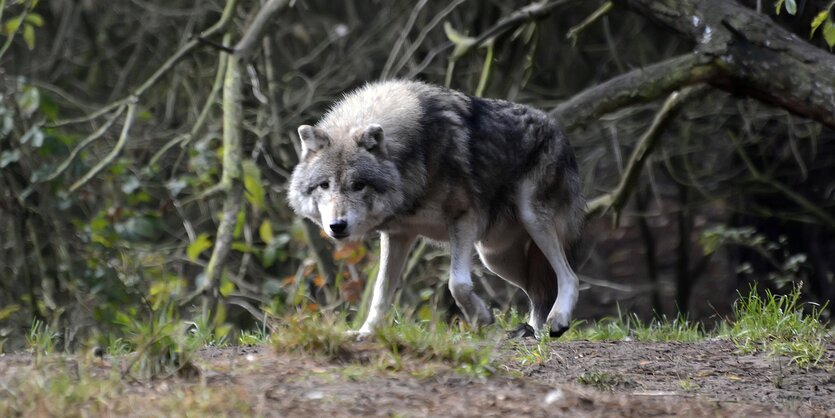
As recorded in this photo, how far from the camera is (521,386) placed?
461 cm

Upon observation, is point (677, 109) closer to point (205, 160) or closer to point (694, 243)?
point (205, 160)

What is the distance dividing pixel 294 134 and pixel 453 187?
4241 mm

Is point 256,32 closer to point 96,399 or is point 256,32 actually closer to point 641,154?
point 641,154

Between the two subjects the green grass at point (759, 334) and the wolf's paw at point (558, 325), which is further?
the wolf's paw at point (558, 325)

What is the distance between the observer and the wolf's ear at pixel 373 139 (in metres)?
6.57

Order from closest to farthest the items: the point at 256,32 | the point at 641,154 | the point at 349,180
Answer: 1. the point at 349,180
2. the point at 256,32
3. the point at 641,154

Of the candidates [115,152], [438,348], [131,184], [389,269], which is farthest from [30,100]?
[438,348]

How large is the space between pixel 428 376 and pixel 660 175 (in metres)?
11.5

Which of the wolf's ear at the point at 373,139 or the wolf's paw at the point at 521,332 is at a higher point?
the wolf's ear at the point at 373,139

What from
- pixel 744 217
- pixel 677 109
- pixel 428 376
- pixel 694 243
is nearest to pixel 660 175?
pixel 694 243

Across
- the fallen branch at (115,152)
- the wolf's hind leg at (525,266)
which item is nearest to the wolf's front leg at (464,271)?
the wolf's hind leg at (525,266)

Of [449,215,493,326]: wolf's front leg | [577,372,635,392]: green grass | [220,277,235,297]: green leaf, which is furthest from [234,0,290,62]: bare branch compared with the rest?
[577,372,635,392]: green grass

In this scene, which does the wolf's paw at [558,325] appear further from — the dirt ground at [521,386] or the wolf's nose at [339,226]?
the wolf's nose at [339,226]

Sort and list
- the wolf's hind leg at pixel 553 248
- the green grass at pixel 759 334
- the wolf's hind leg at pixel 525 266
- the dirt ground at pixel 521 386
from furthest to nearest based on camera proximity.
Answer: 1. the wolf's hind leg at pixel 525 266
2. the wolf's hind leg at pixel 553 248
3. the green grass at pixel 759 334
4. the dirt ground at pixel 521 386
